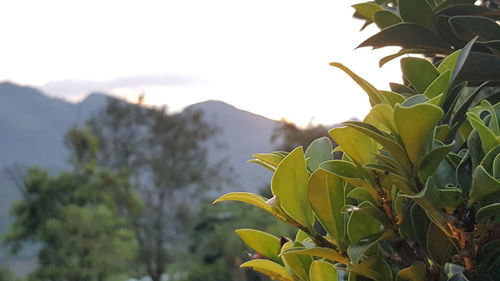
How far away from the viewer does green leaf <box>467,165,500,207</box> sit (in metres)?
0.26

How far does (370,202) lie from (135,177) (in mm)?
11657

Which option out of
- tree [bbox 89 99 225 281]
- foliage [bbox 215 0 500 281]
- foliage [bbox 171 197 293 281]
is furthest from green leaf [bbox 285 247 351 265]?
tree [bbox 89 99 225 281]

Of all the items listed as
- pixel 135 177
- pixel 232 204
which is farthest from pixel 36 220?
pixel 135 177

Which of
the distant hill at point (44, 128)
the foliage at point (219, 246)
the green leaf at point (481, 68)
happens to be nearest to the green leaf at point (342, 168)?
the green leaf at point (481, 68)

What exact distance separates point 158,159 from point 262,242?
1123 cm

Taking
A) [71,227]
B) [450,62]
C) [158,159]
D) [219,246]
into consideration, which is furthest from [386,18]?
[158,159]

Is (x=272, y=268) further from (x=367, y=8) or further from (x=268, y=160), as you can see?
(x=367, y=8)

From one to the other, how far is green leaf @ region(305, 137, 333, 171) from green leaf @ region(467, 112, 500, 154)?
8 cm

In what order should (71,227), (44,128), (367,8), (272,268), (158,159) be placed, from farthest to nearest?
(44,128)
(158,159)
(71,227)
(367,8)
(272,268)

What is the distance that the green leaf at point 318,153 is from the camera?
343 millimetres

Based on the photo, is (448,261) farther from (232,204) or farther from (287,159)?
(232,204)

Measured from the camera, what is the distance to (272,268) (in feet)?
1.18

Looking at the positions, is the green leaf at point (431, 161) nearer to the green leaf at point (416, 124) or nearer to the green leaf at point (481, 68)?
the green leaf at point (416, 124)

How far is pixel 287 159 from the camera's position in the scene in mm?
295
